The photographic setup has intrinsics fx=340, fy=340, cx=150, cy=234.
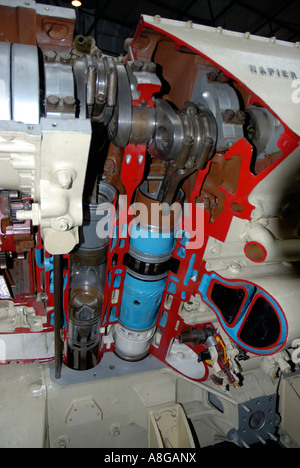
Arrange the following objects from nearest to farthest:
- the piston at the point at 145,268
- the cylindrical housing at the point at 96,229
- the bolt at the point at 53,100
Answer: the bolt at the point at 53,100 → the cylindrical housing at the point at 96,229 → the piston at the point at 145,268

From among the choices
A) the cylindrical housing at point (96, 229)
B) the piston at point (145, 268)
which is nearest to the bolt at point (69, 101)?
the cylindrical housing at point (96, 229)

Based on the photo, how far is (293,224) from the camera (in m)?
2.19

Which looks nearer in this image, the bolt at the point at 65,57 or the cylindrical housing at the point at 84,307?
the bolt at the point at 65,57

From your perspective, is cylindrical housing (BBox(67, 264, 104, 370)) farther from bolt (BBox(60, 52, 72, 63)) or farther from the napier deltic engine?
bolt (BBox(60, 52, 72, 63))

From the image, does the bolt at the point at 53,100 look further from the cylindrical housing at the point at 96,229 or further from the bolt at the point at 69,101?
the cylindrical housing at the point at 96,229

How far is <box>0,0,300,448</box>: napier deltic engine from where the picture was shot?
152cm

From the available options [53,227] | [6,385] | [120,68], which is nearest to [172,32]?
[120,68]

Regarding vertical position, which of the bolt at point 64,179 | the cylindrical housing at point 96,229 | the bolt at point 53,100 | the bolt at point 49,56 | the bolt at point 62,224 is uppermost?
the bolt at point 49,56

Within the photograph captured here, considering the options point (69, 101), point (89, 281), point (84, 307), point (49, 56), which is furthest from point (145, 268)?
point (49, 56)

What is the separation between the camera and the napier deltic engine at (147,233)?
4.99 feet

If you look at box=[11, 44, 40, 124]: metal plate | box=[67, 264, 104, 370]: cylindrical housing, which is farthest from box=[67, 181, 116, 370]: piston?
box=[11, 44, 40, 124]: metal plate

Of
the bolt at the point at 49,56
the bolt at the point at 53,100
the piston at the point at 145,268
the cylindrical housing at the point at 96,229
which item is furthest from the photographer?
the piston at the point at 145,268
